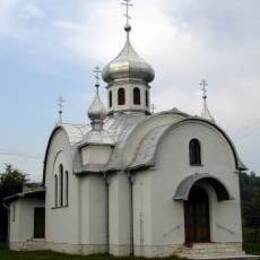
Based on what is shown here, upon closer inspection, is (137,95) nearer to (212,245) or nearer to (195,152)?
(195,152)

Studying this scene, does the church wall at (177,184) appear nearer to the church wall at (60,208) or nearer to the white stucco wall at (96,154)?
the white stucco wall at (96,154)

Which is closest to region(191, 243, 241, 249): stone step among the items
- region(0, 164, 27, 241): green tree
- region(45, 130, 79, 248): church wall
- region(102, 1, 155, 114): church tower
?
region(45, 130, 79, 248): church wall

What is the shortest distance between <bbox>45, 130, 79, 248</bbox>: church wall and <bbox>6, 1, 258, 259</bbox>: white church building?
0.15 feet

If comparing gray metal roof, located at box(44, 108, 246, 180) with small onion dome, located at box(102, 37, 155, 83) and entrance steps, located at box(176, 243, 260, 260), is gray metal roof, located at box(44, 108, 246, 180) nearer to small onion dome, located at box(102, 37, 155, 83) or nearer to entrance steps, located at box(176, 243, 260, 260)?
small onion dome, located at box(102, 37, 155, 83)

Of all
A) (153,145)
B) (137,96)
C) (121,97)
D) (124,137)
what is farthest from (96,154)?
(137,96)

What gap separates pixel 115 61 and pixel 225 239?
33.6 feet

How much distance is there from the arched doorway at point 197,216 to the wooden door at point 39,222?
945cm

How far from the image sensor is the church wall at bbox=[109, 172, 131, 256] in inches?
808

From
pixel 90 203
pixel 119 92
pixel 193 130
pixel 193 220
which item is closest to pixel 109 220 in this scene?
pixel 90 203

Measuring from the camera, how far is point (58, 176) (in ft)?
81.6

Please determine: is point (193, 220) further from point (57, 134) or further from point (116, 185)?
point (57, 134)

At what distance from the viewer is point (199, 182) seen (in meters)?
20.7

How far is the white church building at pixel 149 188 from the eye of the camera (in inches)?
778

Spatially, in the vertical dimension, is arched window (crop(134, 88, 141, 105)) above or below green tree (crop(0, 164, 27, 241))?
above
